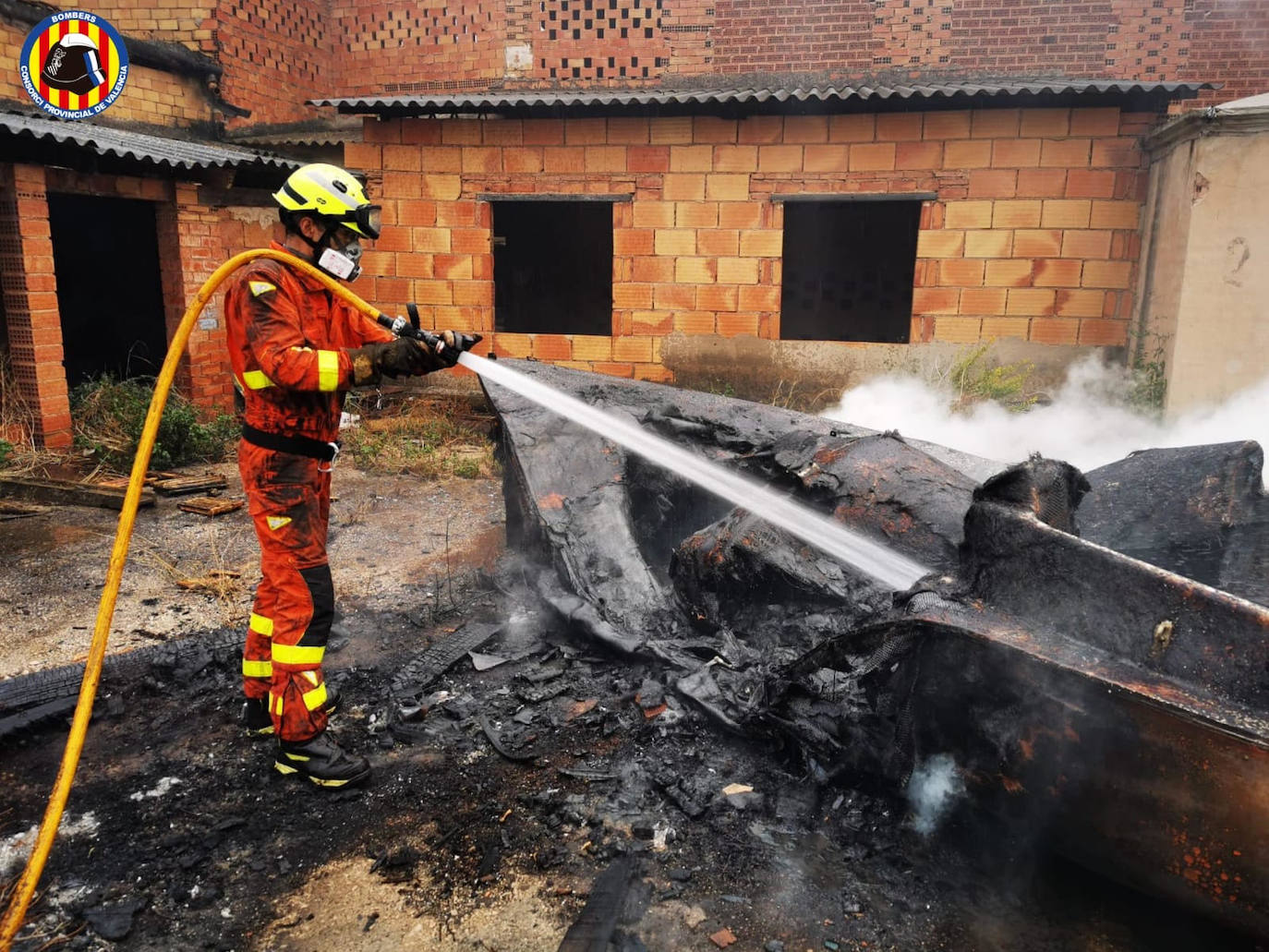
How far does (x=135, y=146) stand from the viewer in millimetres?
8289

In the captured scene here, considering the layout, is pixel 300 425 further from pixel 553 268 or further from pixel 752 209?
pixel 553 268

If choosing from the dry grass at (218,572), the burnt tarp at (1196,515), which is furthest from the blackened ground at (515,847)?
the burnt tarp at (1196,515)

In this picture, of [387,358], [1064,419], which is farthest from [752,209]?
[387,358]

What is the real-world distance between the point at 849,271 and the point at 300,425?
7.41m

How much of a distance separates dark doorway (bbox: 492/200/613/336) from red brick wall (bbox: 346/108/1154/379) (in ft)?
1.41

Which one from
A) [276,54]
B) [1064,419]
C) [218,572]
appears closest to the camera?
[218,572]

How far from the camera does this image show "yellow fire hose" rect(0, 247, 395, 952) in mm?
2201

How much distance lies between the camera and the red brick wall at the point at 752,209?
26.5ft

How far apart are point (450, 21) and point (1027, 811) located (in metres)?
13.8

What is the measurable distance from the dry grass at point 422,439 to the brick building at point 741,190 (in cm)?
103

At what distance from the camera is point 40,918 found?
2334 mm

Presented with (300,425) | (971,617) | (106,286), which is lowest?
(971,617)

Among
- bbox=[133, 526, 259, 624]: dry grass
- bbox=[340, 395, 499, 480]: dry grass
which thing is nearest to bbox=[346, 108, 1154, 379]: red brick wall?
bbox=[340, 395, 499, 480]: dry grass

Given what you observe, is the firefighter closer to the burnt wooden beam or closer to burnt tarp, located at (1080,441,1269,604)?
burnt tarp, located at (1080,441,1269,604)
